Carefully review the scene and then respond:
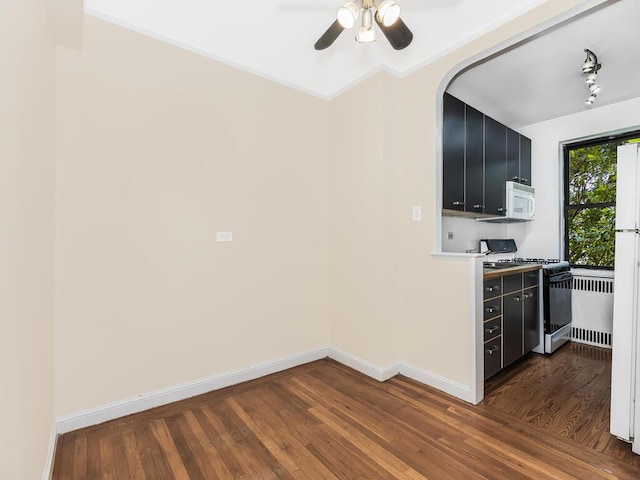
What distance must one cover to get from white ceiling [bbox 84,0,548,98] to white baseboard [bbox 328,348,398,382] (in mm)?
2587

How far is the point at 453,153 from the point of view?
2826 millimetres

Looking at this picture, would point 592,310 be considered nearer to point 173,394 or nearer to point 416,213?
point 416,213

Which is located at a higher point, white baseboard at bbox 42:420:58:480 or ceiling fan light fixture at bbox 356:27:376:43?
ceiling fan light fixture at bbox 356:27:376:43

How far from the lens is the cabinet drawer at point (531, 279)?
9.95 ft

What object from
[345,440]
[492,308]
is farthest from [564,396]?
[345,440]

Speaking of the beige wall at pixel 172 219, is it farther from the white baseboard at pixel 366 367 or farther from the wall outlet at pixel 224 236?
the white baseboard at pixel 366 367

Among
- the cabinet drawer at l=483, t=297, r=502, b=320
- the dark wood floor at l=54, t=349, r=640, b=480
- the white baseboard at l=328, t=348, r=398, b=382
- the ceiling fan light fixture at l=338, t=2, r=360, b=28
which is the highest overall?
the ceiling fan light fixture at l=338, t=2, r=360, b=28

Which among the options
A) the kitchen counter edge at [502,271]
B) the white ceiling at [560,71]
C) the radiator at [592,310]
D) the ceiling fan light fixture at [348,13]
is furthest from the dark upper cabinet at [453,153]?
the radiator at [592,310]

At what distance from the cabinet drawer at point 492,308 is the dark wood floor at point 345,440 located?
59 cm

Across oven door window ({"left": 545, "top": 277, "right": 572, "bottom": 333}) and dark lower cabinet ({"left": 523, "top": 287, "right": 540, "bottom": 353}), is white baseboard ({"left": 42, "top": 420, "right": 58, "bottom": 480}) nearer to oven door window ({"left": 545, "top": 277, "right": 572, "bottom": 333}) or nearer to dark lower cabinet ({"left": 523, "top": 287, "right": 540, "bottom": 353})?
dark lower cabinet ({"left": 523, "top": 287, "right": 540, "bottom": 353})

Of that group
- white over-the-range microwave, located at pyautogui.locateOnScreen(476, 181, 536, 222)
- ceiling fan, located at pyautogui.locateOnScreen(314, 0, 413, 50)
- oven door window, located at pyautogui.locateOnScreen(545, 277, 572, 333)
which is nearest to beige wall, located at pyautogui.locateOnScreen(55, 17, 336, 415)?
ceiling fan, located at pyautogui.locateOnScreen(314, 0, 413, 50)

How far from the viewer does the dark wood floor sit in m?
1.66

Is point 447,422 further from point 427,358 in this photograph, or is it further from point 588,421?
point 588,421

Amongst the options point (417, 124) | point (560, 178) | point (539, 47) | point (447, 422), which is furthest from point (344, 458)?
point (560, 178)
